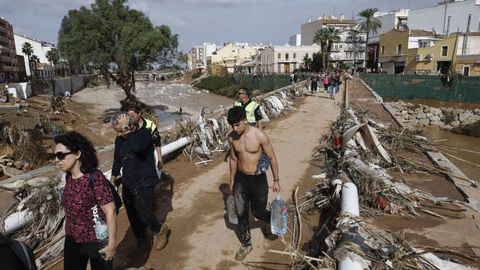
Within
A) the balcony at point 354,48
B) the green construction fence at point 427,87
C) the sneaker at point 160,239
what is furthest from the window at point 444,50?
the sneaker at point 160,239

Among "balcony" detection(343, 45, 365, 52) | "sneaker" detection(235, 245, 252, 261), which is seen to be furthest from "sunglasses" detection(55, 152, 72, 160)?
"balcony" detection(343, 45, 365, 52)

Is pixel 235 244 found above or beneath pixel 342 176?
beneath

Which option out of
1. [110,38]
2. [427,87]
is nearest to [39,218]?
[110,38]

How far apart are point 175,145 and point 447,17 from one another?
58.7 metres

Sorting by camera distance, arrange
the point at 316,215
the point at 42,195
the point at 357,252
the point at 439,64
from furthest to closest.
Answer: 1. the point at 439,64
2. the point at 316,215
3. the point at 42,195
4. the point at 357,252

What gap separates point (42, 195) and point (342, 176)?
435 cm

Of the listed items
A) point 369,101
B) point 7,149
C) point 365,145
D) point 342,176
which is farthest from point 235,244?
point 369,101

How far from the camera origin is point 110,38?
24.9 meters

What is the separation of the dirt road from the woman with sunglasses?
1.46 m

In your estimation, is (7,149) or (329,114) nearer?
(7,149)

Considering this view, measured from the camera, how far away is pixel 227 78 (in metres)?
59.7

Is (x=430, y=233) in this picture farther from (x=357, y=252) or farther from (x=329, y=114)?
(x=329, y=114)

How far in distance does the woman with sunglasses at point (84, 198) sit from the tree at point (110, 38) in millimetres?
22069

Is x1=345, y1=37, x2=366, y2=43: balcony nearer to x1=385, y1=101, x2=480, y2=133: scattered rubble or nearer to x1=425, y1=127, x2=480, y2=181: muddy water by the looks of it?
x1=385, y1=101, x2=480, y2=133: scattered rubble
